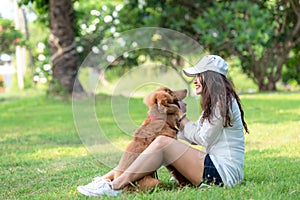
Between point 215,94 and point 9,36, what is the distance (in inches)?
522

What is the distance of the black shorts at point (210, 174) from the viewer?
4.32m

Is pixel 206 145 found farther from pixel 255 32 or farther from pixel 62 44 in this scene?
pixel 255 32

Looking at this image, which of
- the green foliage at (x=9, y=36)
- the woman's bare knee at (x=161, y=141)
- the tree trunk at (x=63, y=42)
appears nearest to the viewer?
the woman's bare knee at (x=161, y=141)

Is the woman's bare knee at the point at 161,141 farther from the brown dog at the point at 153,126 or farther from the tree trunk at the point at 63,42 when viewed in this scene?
the tree trunk at the point at 63,42

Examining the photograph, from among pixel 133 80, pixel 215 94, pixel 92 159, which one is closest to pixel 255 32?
pixel 92 159

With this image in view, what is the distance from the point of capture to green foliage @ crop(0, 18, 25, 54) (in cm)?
1661

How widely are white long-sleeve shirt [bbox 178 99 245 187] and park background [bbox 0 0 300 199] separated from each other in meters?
0.17

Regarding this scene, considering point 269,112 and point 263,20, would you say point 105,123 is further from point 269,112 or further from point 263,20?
point 263,20

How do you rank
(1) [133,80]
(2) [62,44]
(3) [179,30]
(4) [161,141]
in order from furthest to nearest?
(3) [179,30], (2) [62,44], (1) [133,80], (4) [161,141]

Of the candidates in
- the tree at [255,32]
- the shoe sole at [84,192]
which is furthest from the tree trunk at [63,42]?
the shoe sole at [84,192]

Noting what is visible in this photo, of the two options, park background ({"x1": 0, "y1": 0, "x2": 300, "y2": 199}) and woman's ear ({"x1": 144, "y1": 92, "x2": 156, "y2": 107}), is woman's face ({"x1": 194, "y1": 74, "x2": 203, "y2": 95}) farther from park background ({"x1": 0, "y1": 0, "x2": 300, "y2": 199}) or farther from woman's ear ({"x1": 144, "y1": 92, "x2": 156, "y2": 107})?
woman's ear ({"x1": 144, "y1": 92, "x2": 156, "y2": 107})

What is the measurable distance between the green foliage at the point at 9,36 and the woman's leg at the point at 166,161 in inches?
510

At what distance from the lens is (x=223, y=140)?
4359 mm

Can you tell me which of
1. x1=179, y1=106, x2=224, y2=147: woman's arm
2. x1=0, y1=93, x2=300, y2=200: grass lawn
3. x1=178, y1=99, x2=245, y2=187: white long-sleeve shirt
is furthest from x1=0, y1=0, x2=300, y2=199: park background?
x1=179, y1=106, x2=224, y2=147: woman's arm
